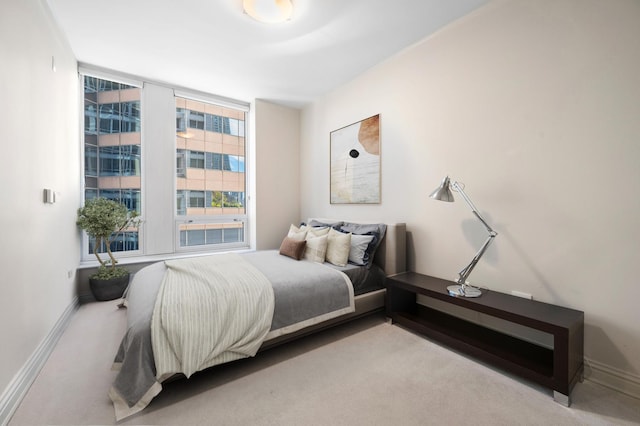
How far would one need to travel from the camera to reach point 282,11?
2.24 m

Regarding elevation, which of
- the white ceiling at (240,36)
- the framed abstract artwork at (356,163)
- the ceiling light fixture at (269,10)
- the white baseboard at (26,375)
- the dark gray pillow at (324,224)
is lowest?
the white baseboard at (26,375)

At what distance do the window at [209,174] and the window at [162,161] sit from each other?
14mm

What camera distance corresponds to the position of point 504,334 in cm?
216

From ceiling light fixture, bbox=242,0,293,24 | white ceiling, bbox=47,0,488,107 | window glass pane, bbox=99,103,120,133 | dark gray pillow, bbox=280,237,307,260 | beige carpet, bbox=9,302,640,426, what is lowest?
beige carpet, bbox=9,302,640,426

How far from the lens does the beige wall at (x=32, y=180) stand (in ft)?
5.00

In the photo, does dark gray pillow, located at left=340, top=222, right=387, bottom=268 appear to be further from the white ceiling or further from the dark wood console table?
the white ceiling

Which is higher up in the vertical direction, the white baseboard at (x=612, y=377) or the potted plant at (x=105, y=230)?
the potted plant at (x=105, y=230)

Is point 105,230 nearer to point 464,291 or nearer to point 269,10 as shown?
point 269,10

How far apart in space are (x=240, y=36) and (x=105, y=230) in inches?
105

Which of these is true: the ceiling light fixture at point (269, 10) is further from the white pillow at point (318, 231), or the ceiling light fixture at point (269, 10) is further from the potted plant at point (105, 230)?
the potted plant at point (105, 230)

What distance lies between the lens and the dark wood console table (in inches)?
60.6

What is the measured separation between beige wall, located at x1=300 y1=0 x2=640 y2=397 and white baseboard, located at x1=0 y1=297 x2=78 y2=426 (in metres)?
3.11

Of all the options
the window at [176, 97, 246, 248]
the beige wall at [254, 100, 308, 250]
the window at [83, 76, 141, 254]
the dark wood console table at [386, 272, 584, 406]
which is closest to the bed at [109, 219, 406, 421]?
the dark wood console table at [386, 272, 584, 406]

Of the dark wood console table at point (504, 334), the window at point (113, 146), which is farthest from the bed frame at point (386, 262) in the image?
the window at point (113, 146)
